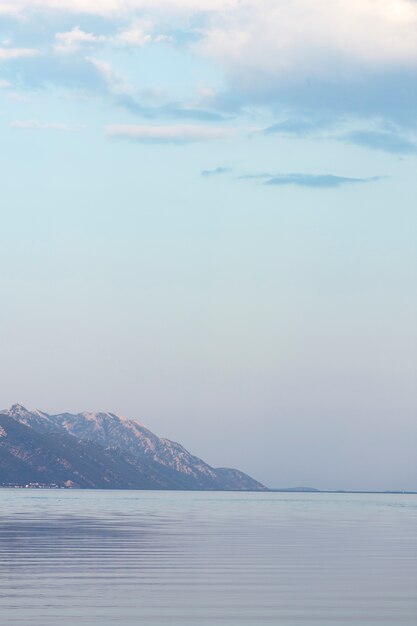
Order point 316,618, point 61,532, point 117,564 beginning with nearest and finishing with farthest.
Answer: point 316,618
point 117,564
point 61,532

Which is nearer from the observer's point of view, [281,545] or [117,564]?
[117,564]

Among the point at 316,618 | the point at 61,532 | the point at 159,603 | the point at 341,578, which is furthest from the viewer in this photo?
the point at 61,532

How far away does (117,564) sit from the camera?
7056 cm

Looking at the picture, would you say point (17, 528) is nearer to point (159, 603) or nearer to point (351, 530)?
point (351, 530)

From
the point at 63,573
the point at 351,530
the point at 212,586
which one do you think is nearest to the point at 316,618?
the point at 212,586

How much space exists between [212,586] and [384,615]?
13107 millimetres

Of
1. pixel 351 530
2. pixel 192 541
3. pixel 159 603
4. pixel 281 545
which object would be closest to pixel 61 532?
pixel 192 541

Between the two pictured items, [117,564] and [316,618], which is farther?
[117,564]

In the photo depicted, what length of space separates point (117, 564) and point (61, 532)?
42167 millimetres

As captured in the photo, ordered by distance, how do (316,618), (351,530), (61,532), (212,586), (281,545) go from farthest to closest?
(351,530)
(61,532)
(281,545)
(212,586)
(316,618)

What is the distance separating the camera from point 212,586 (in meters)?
57.1

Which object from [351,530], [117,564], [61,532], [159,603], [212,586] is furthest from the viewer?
[351,530]

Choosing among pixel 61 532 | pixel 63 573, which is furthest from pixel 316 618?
pixel 61 532

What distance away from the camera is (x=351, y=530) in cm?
13088
